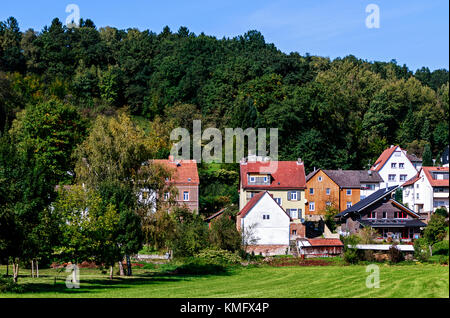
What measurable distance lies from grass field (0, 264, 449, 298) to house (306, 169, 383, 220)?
65.8 feet

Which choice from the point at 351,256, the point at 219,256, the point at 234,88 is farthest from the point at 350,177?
the point at 234,88

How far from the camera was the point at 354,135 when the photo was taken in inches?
2788

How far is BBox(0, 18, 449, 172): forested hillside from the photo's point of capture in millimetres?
67812

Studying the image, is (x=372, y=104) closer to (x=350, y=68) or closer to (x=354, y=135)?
(x=354, y=135)

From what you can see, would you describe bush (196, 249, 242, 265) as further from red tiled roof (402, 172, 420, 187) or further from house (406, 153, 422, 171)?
house (406, 153, 422, 171)

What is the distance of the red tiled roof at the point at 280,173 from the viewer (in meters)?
54.1

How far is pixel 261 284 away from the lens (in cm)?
2791

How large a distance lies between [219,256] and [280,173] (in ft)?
→ 56.8

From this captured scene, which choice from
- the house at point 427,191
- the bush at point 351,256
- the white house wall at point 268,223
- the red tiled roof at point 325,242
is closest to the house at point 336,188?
the house at point 427,191

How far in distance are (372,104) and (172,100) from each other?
2795 cm

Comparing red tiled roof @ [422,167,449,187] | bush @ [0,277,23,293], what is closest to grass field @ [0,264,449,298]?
bush @ [0,277,23,293]

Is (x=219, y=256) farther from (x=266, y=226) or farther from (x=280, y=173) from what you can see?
(x=280, y=173)

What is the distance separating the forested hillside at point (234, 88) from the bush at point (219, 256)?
2498cm

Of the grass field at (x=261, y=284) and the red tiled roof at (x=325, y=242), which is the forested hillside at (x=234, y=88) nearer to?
the red tiled roof at (x=325, y=242)
